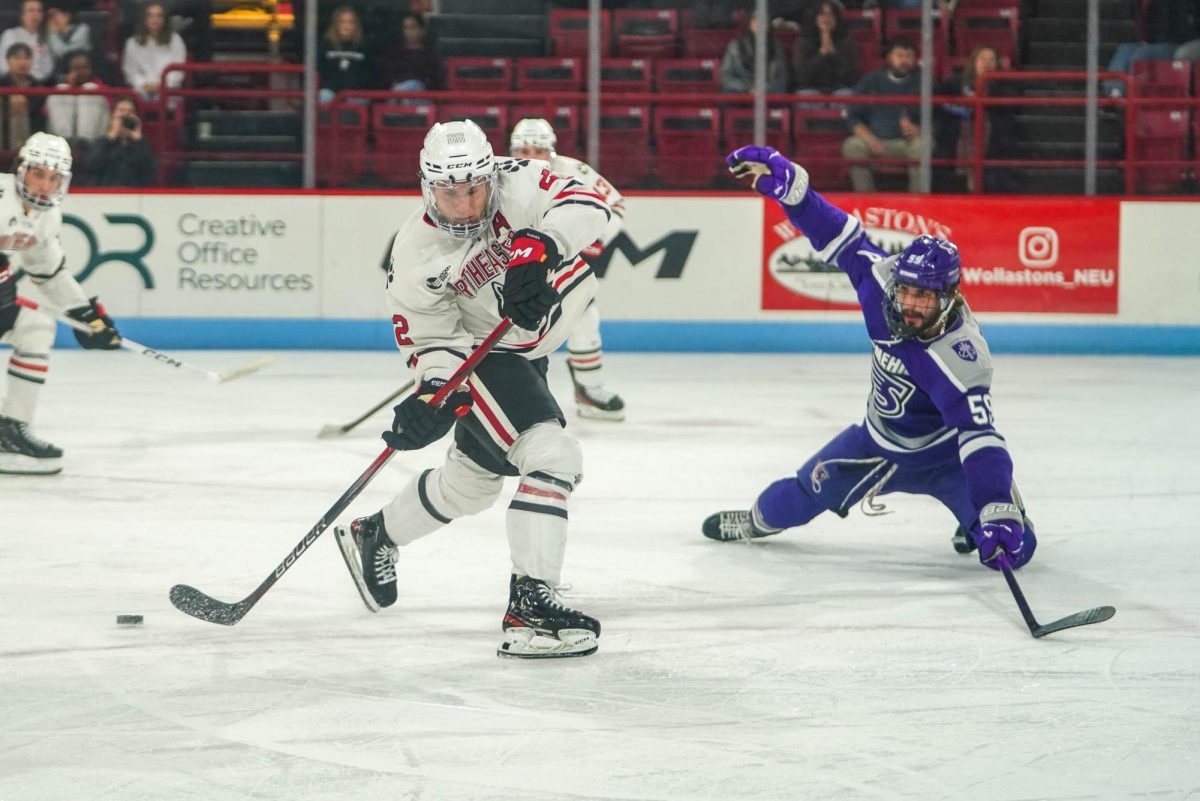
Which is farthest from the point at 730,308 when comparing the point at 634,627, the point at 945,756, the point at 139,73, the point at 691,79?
the point at 945,756

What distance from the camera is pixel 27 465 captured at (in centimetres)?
567

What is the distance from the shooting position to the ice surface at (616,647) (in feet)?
8.83

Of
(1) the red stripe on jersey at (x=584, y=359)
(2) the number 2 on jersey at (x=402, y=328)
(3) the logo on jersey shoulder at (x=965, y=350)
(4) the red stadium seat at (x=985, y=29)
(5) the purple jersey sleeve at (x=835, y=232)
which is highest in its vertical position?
(4) the red stadium seat at (x=985, y=29)

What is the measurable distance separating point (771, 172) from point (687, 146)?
587 centimetres

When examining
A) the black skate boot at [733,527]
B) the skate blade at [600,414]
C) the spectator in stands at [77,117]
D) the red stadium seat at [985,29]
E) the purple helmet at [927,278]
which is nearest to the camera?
the purple helmet at [927,278]

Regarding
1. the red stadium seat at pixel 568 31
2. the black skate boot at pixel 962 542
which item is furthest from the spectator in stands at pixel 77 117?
the black skate boot at pixel 962 542

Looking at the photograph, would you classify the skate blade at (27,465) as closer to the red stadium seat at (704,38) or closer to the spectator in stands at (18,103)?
the spectator in stands at (18,103)

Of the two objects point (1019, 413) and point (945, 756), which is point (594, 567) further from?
point (1019, 413)

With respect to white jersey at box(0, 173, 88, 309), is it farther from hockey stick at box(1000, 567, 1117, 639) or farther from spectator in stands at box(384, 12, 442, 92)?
spectator in stands at box(384, 12, 442, 92)

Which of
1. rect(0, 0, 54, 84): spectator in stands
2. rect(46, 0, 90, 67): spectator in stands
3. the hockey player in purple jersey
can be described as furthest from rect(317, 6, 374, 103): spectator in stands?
the hockey player in purple jersey

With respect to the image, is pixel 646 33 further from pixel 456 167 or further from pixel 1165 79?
pixel 456 167

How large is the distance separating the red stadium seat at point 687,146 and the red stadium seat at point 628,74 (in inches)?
13.1

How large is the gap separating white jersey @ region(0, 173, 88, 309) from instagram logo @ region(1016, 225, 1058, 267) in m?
5.69

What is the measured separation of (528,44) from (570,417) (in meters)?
4.07
